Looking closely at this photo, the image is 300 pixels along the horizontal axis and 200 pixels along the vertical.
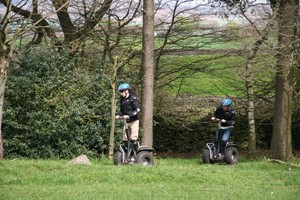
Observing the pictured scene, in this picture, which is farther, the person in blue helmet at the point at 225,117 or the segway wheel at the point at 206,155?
the segway wheel at the point at 206,155

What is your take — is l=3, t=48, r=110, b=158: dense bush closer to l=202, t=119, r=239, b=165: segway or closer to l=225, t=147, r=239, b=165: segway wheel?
l=202, t=119, r=239, b=165: segway

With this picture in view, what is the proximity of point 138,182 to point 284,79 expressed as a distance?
8400 mm

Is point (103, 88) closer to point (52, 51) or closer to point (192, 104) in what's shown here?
point (52, 51)

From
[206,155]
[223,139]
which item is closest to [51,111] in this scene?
[206,155]

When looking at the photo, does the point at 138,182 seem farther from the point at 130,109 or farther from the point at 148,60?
the point at 148,60

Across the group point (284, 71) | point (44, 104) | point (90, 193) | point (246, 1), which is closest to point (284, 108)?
point (284, 71)

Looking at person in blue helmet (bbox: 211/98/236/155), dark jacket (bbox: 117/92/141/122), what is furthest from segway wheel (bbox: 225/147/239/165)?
dark jacket (bbox: 117/92/141/122)

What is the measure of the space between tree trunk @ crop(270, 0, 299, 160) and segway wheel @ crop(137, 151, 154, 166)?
572 centimetres

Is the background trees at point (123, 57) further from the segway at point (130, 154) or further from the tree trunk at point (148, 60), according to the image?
the segway at point (130, 154)

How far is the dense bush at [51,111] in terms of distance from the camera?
Result: 20.4 m

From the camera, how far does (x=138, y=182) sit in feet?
45.1

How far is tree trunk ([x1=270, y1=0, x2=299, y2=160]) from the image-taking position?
19.7 m

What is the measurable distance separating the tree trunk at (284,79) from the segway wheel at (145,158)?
5720 millimetres

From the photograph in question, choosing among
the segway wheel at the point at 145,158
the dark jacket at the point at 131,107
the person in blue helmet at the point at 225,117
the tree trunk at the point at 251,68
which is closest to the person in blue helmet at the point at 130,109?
the dark jacket at the point at 131,107
